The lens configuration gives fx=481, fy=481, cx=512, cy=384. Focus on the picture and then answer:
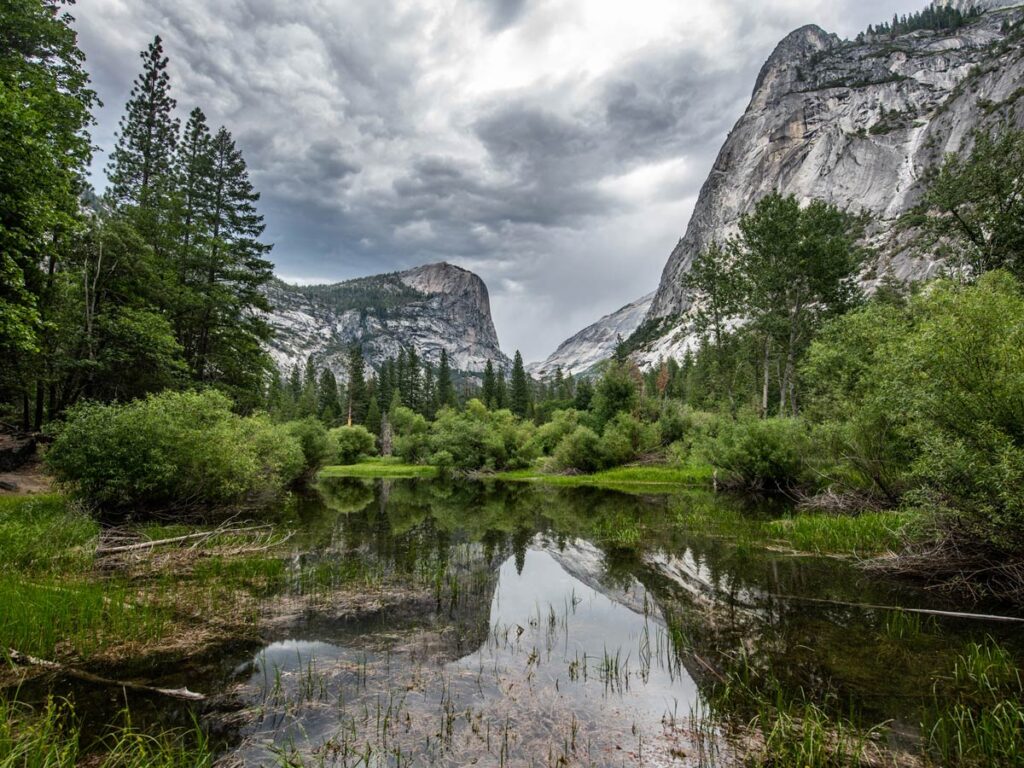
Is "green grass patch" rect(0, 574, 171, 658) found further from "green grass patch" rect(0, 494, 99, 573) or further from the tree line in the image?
the tree line

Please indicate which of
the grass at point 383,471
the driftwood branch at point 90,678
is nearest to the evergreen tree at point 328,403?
the grass at point 383,471

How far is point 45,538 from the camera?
11.4 metres

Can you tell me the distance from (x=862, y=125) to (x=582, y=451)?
5986 inches

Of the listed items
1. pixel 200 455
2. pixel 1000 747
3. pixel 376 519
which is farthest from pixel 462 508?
pixel 1000 747

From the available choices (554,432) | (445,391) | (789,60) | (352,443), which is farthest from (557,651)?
(789,60)

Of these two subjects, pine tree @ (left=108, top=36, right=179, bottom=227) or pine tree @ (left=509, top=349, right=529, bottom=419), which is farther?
pine tree @ (left=509, top=349, right=529, bottom=419)

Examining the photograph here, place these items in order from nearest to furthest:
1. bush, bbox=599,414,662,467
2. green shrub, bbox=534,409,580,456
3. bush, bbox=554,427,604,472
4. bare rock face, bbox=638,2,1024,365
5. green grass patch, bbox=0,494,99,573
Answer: green grass patch, bbox=0,494,99,573 < bush, bbox=599,414,662,467 < bush, bbox=554,427,604,472 < green shrub, bbox=534,409,580,456 < bare rock face, bbox=638,2,1024,365

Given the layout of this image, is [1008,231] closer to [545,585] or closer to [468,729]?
[545,585]

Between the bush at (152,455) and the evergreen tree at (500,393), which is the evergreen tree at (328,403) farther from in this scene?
the bush at (152,455)

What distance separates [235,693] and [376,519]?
661 inches

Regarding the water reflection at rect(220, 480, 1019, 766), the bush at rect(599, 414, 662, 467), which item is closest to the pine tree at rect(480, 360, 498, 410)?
the bush at rect(599, 414, 662, 467)

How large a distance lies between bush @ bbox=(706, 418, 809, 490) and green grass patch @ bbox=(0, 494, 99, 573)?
88.4ft

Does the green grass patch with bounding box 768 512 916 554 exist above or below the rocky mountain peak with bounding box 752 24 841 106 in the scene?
below

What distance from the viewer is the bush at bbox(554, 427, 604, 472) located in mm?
40625
